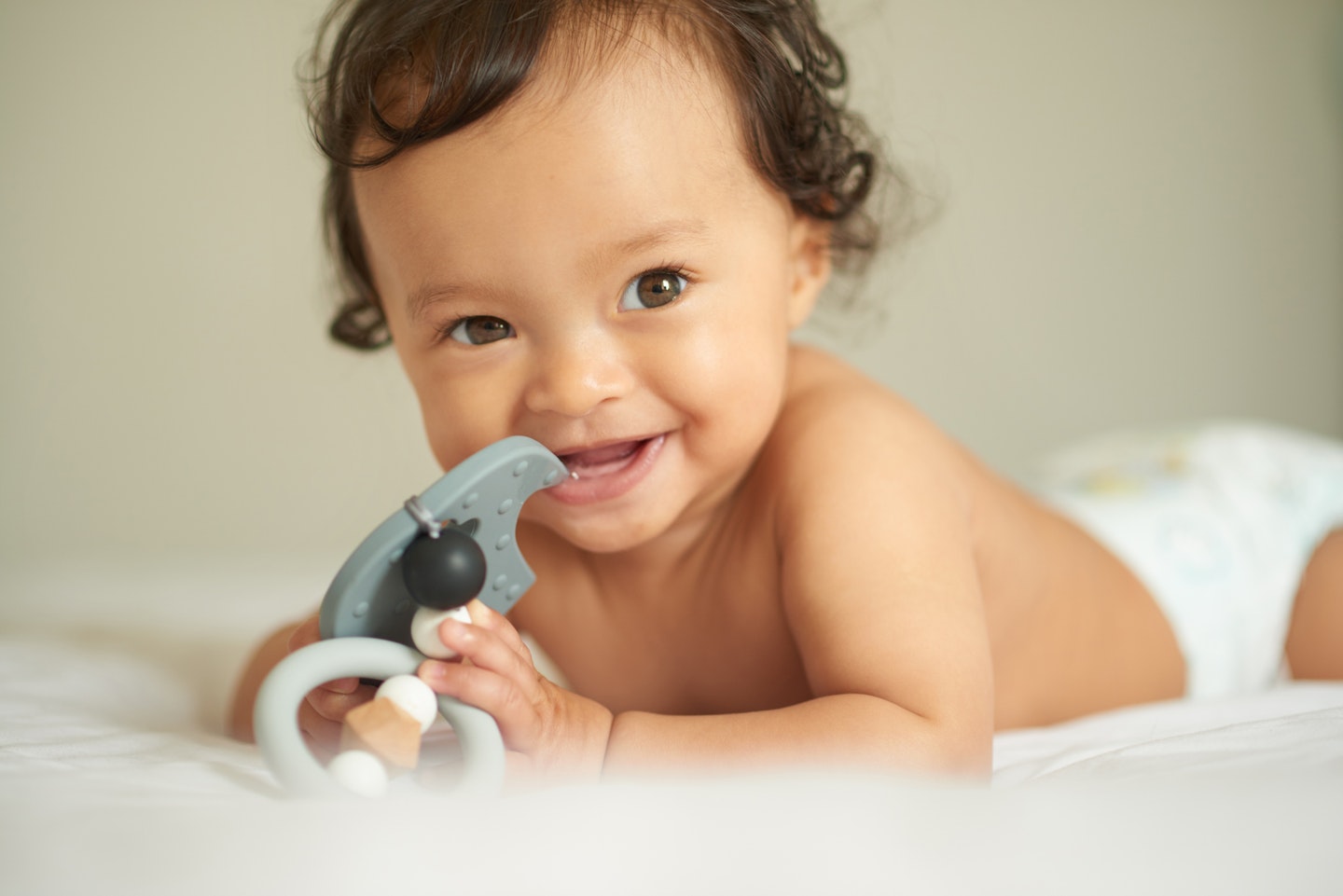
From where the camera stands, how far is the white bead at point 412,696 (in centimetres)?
57

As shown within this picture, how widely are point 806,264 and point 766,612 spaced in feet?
0.98

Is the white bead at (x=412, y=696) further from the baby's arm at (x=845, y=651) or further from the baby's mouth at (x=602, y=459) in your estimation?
the baby's mouth at (x=602, y=459)

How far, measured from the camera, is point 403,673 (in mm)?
596

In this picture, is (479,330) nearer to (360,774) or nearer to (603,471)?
(603,471)

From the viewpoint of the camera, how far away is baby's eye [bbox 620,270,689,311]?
742 millimetres

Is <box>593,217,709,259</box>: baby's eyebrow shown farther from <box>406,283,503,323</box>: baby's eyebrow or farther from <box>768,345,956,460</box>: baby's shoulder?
<box>768,345,956,460</box>: baby's shoulder

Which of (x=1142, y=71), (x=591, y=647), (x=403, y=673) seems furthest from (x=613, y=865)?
(x=1142, y=71)

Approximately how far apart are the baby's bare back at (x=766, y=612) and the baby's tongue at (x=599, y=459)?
4.7 inches

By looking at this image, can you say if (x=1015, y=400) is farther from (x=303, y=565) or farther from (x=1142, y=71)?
(x=303, y=565)

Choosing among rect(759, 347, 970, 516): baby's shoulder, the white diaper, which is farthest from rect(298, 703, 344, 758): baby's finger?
the white diaper

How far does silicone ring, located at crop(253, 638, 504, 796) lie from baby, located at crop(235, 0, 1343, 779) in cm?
2

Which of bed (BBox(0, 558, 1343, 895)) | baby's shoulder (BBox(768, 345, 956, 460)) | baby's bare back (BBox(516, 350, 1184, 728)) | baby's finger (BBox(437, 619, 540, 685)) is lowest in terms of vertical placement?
bed (BBox(0, 558, 1343, 895))

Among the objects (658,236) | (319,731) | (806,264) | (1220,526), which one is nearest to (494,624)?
(319,731)

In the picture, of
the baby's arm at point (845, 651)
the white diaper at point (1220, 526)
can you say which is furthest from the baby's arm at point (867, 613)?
the white diaper at point (1220, 526)
